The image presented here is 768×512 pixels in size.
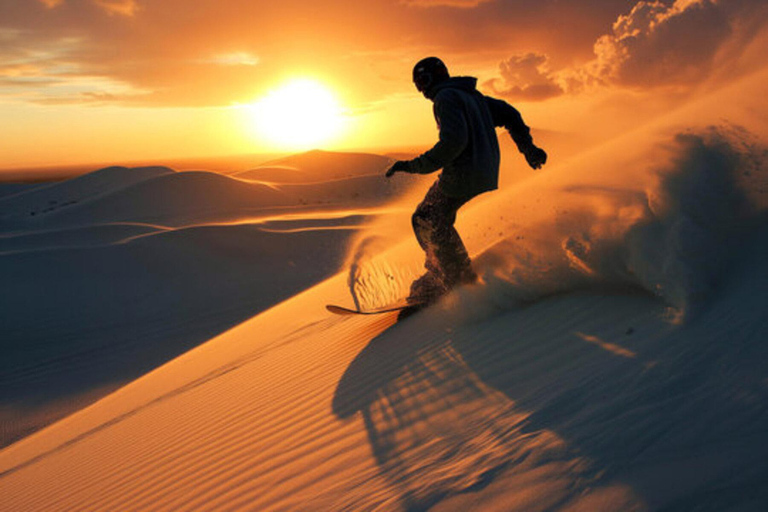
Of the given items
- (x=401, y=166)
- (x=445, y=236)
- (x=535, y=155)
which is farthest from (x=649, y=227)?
(x=401, y=166)

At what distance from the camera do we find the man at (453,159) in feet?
13.0

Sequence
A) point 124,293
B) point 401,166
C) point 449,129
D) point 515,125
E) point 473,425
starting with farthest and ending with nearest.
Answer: point 124,293
point 515,125
point 401,166
point 449,129
point 473,425

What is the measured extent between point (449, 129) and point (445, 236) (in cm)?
97

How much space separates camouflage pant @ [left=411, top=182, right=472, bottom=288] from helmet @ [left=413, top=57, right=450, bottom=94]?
843 mm

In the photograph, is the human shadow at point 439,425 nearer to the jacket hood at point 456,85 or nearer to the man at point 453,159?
the man at point 453,159

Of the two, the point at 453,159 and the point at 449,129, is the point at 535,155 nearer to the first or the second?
the point at 453,159

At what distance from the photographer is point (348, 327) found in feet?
17.9

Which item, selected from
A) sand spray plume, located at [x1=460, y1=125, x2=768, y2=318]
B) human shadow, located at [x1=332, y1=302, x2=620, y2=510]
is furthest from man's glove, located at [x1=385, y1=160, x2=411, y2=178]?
human shadow, located at [x1=332, y1=302, x2=620, y2=510]

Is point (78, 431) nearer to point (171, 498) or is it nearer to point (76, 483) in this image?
point (76, 483)

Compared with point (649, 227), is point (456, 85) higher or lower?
higher

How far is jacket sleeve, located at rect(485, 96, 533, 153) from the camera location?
4.47 metres

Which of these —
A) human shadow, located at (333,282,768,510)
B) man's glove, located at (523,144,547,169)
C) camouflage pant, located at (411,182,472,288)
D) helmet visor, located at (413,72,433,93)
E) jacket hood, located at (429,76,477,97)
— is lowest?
human shadow, located at (333,282,768,510)

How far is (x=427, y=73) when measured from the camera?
161 inches

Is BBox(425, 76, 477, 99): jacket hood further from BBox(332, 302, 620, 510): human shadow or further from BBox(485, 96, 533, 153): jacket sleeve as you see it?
BBox(332, 302, 620, 510): human shadow
